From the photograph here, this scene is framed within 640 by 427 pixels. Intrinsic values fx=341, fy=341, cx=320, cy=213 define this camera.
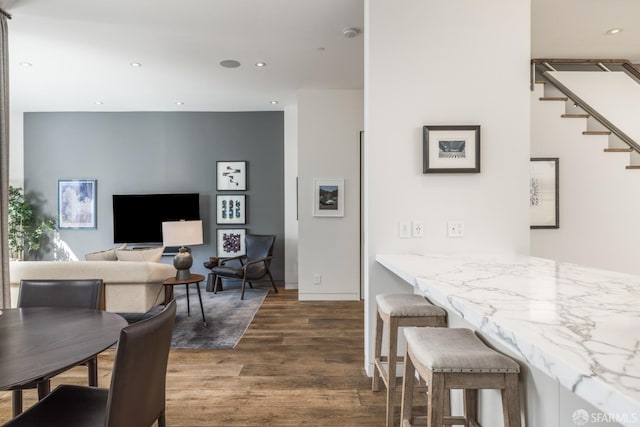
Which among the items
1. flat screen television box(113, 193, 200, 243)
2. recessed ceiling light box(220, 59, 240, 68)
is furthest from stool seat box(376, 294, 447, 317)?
flat screen television box(113, 193, 200, 243)

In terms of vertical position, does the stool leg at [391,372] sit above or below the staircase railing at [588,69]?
below

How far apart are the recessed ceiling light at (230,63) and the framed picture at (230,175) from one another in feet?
6.52

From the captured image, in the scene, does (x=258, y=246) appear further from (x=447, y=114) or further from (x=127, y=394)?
(x=127, y=394)

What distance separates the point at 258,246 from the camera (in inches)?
215

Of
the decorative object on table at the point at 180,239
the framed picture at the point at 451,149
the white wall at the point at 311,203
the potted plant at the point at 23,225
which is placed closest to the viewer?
the framed picture at the point at 451,149

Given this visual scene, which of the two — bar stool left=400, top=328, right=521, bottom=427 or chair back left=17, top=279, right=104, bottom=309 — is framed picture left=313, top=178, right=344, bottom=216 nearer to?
chair back left=17, top=279, right=104, bottom=309

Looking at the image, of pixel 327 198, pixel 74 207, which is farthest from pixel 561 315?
pixel 74 207

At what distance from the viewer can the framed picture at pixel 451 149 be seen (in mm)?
2404

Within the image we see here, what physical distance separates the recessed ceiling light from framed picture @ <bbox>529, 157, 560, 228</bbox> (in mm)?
3305

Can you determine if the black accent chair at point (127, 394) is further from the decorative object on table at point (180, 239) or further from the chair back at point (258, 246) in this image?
the chair back at point (258, 246)

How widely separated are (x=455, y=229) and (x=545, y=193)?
4.92 feet

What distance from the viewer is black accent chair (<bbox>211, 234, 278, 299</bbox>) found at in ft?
16.3

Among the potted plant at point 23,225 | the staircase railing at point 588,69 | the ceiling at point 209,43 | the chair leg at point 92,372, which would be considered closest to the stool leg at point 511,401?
the chair leg at point 92,372

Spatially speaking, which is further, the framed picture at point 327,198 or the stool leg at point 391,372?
the framed picture at point 327,198
